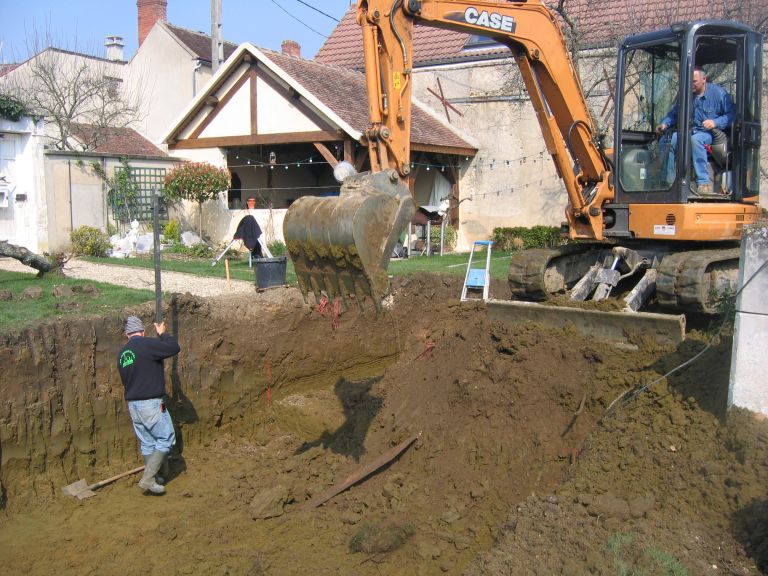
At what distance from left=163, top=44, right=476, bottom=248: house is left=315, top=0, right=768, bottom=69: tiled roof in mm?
1766

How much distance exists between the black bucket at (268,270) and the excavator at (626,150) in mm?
3840

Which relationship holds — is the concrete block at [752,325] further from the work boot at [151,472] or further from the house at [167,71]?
the house at [167,71]

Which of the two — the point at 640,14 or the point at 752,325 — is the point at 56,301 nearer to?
the point at 752,325

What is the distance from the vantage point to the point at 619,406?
6816 mm

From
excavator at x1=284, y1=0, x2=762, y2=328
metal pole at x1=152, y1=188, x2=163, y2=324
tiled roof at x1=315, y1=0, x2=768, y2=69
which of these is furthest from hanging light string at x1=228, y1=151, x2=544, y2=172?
metal pole at x1=152, y1=188, x2=163, y2=324

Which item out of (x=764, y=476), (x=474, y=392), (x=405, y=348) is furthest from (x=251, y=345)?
(x=764, y=476)

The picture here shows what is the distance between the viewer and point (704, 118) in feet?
26.9

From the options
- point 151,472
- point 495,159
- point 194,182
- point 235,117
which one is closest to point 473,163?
point 495,159

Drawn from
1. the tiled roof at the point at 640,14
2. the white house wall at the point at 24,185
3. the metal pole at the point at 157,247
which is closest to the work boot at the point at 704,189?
the metal pole at the point at 157,247

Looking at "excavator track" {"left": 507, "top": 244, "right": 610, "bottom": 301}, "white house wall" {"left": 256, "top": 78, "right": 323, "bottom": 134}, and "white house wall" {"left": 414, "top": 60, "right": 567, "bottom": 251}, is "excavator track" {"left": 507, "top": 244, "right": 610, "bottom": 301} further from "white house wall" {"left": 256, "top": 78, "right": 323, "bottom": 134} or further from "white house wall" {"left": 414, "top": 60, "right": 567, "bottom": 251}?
"white house wall" {"left": 414, "top": 60, "right": 567, "bottom": 251}

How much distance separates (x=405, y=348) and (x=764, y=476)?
7.00 metres

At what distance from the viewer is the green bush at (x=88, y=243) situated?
54.8 ft

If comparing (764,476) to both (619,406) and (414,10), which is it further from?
(414,10)

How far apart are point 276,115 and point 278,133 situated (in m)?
0.44
